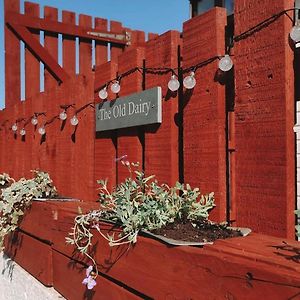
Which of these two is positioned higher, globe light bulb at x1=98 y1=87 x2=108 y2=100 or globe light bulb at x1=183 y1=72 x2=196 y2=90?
globe light bulb at x1=98 y1=87 x2=108 y2=100

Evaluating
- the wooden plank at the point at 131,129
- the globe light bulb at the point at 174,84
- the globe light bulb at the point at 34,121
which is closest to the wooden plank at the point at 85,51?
the globe light bulb at the point at 34,121

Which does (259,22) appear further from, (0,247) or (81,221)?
(0,247)

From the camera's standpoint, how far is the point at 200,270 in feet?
4.59

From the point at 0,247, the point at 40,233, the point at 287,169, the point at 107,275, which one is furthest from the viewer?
the point at 0,247

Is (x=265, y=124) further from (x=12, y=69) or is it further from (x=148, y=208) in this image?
(x=12, y=69)

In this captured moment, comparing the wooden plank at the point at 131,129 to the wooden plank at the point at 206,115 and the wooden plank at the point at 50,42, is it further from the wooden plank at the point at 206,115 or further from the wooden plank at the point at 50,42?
the wooden plank at the point at 50,42

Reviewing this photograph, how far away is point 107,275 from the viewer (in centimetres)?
197

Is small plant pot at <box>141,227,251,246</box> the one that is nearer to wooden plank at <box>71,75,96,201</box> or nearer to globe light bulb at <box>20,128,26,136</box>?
wooden plank at <box>71,75,96,201</box>

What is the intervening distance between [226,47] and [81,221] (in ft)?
3.55

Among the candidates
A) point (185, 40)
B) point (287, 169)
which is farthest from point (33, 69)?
point (287, 169)

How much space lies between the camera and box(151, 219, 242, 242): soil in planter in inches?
61.9

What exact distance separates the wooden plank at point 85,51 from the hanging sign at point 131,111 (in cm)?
270

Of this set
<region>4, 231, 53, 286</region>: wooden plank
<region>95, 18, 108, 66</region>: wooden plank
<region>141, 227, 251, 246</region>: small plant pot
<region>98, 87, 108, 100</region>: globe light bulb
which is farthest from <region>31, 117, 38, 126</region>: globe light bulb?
<region>141, 227, 251, 246</region>: small plant pot

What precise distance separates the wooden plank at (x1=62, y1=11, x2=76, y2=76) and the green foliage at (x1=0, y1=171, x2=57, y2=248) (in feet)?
7.41
